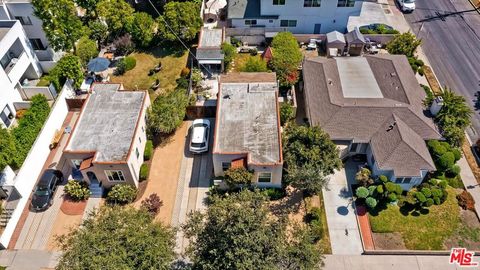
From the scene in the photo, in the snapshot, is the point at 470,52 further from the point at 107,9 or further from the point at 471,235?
the point at 107,9

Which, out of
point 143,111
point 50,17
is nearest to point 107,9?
point 50,17

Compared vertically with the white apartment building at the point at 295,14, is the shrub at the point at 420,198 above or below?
below

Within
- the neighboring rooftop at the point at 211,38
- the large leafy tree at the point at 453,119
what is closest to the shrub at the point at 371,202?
the large leafy tree at the point at 453,119

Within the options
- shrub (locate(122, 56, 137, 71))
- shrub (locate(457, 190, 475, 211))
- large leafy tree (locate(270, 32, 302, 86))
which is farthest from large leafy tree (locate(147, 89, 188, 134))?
shrub (locate(457, 190, 475, 211))

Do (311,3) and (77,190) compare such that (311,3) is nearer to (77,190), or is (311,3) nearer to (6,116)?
(77,190)

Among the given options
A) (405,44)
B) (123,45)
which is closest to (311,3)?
(405,44)

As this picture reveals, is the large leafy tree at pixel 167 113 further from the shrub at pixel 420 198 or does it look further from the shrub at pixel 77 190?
the shrub at pixel 420 198
